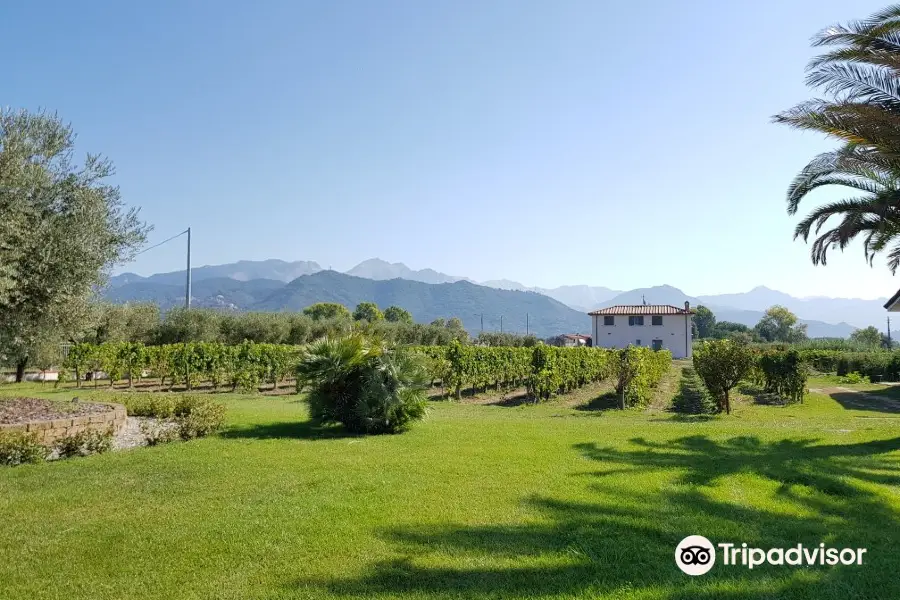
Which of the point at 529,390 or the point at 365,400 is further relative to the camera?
the point at 529,390

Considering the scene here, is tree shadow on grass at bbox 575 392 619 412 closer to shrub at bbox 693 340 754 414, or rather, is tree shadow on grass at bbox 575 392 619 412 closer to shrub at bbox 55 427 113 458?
shrub at bbox 693 340 754 414

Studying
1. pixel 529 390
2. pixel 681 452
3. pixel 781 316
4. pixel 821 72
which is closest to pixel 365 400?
pixel 681 452

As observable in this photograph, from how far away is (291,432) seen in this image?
1000 centimetres

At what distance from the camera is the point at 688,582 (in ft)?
12.2

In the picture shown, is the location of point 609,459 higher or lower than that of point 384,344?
lower

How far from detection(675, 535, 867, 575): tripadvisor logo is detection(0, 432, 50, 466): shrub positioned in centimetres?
782

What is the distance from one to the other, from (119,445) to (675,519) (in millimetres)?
8100

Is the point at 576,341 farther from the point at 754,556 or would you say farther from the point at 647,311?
the point at 754,556

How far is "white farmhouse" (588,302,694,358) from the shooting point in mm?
54781

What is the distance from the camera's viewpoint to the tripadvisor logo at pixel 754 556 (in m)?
4.09

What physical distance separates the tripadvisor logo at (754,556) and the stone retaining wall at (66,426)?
851cm

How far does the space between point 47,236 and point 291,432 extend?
549 cm

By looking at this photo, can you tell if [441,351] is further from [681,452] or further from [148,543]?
[148,543]

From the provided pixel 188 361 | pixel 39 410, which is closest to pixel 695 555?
pixel 39 410
